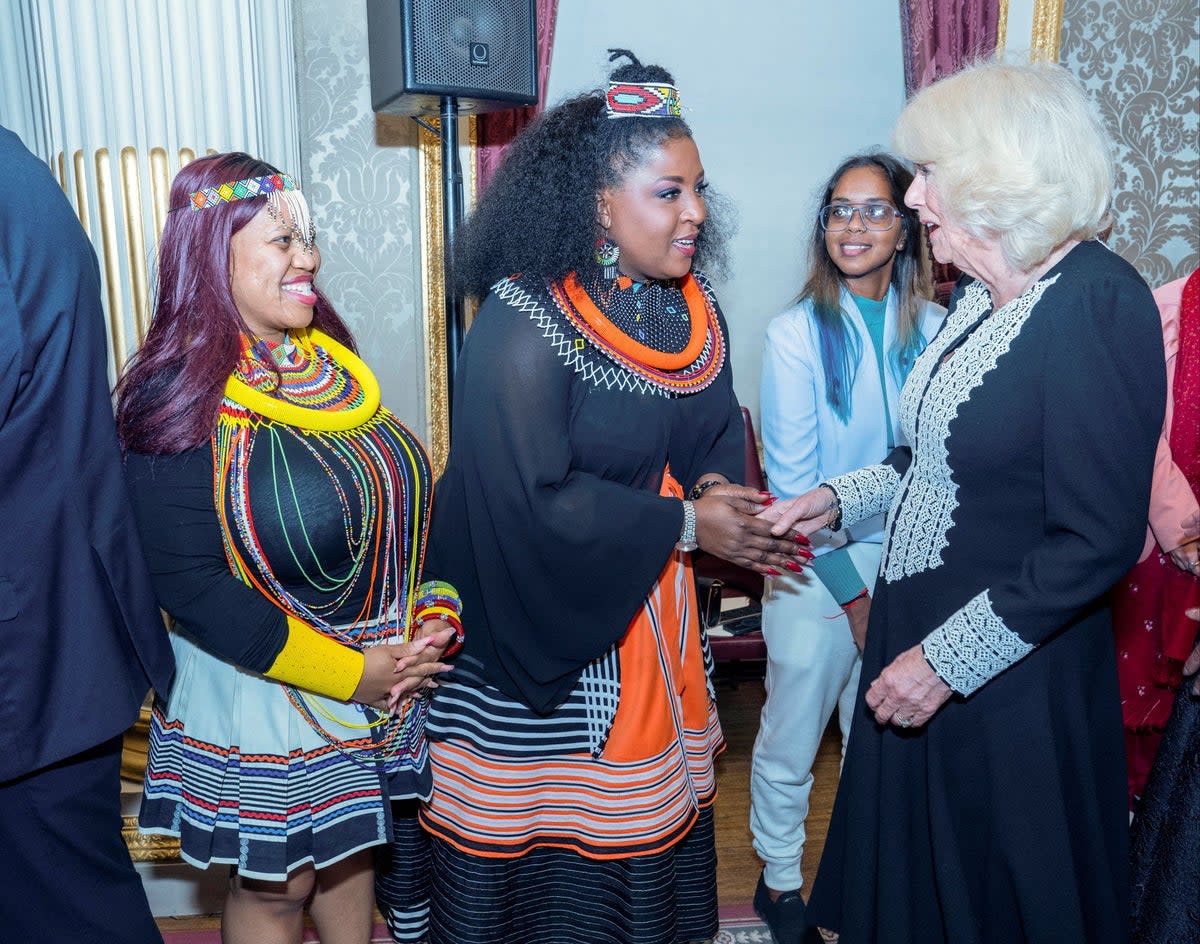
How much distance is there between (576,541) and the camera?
1.84 m

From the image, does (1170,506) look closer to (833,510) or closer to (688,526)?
(833,510)

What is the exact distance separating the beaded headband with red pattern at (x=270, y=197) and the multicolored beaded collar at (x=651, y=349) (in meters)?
0.44

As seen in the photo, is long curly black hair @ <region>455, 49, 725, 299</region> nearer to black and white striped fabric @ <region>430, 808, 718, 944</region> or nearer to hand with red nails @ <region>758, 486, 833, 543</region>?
hand with red nails @ <region>758, 486, 833, 543</region>

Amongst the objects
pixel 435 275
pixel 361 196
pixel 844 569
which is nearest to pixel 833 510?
pixel 844 569

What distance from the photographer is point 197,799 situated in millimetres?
1756

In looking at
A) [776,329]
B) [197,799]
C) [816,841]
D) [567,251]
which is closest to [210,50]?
[567,251]

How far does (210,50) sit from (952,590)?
1.94 m

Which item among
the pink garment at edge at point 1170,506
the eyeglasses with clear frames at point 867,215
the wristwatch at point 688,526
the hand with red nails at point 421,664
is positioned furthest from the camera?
the eyeglasses with clear frames at point 867,215

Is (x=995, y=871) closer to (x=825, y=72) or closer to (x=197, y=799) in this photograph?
(x=197, y=799)

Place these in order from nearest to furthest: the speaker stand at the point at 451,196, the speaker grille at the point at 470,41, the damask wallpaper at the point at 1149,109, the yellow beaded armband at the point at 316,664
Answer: the yellow beaded armband at the point at 316,664 → the speaker grille at the point at 470,41 → the speaker stand at the point at 451,196 → the damask wallpaper at the point at 1149,109

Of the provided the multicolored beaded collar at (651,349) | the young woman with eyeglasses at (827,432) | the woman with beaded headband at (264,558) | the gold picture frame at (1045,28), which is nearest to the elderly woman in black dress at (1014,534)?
the multicolored beaded collar at (651,349)

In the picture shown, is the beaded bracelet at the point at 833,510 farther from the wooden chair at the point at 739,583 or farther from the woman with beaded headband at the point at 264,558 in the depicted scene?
the wooden chair at the point at 739,583

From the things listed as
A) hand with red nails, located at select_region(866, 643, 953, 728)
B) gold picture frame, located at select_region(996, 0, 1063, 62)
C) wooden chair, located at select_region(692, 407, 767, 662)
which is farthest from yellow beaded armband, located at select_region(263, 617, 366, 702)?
gold picture frame, located at select_region(996, 0, 1063, 62)

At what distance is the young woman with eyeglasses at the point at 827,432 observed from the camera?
238 centimetres
